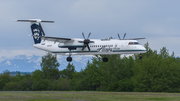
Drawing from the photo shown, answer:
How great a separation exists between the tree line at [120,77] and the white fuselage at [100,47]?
31.4 metres

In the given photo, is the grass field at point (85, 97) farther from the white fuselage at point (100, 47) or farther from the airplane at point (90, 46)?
the white fuselage at point (100, 47)

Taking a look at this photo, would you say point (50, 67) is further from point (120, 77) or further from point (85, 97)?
point (85, 97)

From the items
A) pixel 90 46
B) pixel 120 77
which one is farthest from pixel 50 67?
pixel 90 46

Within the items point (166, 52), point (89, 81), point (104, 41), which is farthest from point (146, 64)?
point (104, 41)

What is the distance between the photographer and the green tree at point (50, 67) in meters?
98.6

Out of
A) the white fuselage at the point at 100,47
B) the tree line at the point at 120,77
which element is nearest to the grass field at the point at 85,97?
the white fuselage at the point at 100,47

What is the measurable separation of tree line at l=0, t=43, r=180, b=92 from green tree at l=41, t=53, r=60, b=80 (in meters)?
0.97

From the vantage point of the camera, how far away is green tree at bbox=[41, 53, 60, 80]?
3880 inches

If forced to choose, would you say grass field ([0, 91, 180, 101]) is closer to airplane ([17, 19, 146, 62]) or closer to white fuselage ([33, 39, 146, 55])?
airplane ([17, 19, 146, 62])

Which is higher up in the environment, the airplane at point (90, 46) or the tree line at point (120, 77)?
the airplane at point (90, 46)

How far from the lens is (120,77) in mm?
79000

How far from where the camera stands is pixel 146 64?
72.4 meters

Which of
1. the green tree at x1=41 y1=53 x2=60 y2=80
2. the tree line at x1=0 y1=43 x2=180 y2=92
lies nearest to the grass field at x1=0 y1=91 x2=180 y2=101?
the tree line at x1=0 y1=43 x2=180 y2=92

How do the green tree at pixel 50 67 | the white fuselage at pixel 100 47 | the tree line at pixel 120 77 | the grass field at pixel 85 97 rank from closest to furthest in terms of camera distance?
1. the grass field at pixel 85 97
2. the white fuselage at pixel 100 47
3. the tree line at pixel 120 77
4. the green tree at pixel 50 67
